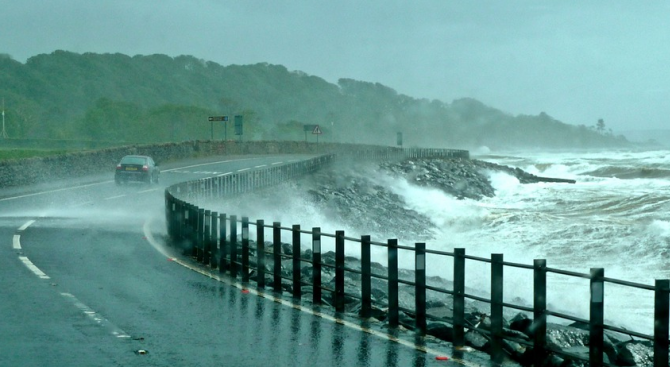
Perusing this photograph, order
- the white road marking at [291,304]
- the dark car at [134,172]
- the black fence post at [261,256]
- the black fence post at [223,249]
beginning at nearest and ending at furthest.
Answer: the white road marking at [291,304]
the black fence post at [261,256]
the black fence post at [223,249]
the dark car at [134,172]

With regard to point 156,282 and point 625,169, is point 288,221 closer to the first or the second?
point 156,282

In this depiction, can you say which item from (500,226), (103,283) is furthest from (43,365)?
(500,226)

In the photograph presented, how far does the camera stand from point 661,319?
725 cm

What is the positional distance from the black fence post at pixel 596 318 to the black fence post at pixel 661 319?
56 cm

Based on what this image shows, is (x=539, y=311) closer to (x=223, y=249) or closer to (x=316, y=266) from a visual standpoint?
(x=316, y=266)

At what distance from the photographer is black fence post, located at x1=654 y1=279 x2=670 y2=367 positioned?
23.4 feet

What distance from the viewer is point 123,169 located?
4812cm

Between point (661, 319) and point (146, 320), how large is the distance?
20.7 feet

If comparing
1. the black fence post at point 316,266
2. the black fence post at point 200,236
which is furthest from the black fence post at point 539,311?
the black fence post at point 200,236

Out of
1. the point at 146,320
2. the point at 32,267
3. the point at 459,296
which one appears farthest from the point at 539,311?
the point at 32,267

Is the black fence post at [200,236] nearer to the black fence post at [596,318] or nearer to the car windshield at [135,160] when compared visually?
the black fence post at [596,318]

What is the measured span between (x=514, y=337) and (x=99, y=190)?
38.9m

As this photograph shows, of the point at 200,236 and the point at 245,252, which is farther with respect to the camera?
the point at 200,236

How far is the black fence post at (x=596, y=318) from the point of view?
25.7ft
